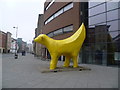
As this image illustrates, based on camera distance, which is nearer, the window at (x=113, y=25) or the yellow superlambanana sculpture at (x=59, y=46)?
the yellow superlambanana sculpture at (x=59, y=46)

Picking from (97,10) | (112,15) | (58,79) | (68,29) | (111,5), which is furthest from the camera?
(68,29)

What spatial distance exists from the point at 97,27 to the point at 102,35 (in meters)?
1.33

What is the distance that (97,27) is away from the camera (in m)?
18.4

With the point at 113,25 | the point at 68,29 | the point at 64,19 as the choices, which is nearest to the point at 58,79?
the point at 113,25

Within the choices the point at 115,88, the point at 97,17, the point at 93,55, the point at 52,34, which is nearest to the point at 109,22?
the point at 97,17

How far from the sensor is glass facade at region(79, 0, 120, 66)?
16.3m

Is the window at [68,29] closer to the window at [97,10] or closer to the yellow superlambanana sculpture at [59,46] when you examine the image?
the window at [97,10]

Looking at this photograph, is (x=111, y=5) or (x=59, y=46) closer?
(x=59, y=46)

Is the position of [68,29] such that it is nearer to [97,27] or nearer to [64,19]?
[64,19]

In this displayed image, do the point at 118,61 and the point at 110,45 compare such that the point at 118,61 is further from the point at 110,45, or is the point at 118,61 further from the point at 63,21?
the point at 63,21

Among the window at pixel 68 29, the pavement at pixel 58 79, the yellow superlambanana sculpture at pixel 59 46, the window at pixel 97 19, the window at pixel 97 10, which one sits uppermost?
the window at pixel 97 10

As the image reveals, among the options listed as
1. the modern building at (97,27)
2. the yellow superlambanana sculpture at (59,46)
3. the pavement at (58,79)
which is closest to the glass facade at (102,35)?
the modern building at (97,27)

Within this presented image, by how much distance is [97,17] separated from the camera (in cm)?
1850

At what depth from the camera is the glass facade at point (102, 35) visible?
53.4 ft
